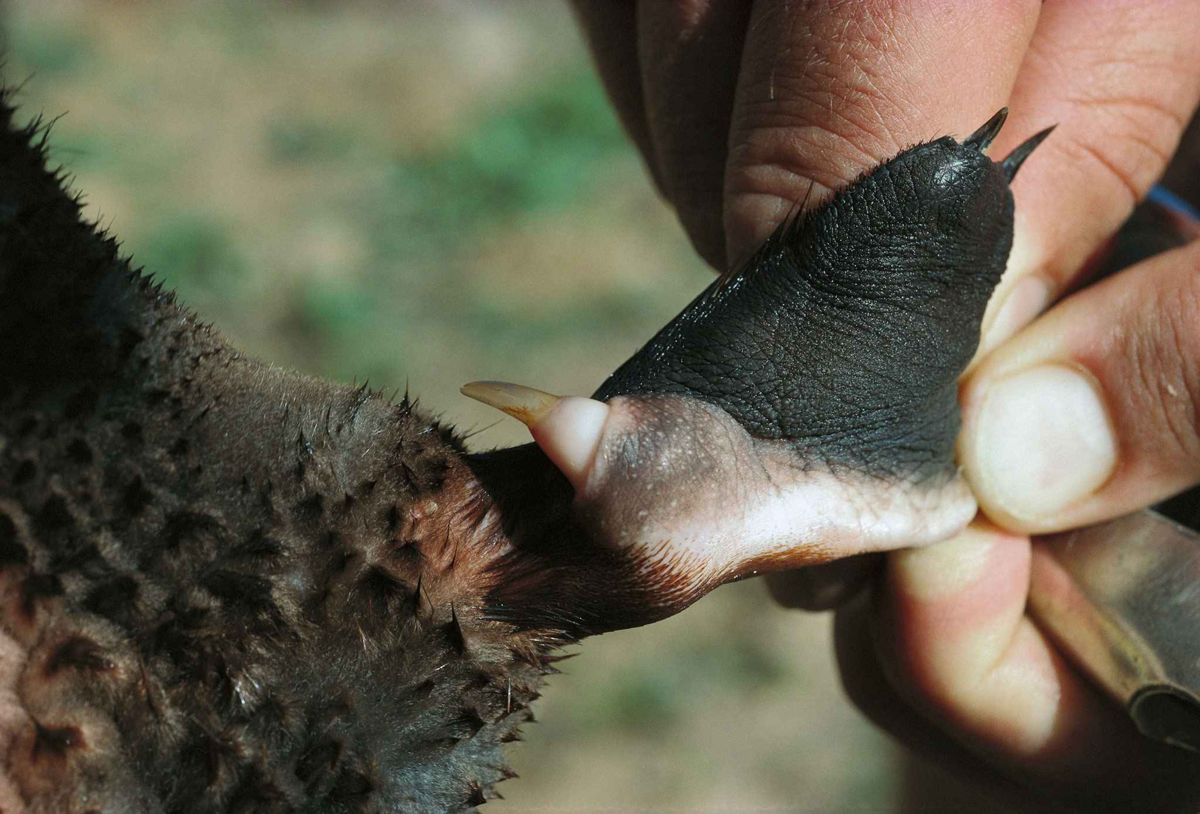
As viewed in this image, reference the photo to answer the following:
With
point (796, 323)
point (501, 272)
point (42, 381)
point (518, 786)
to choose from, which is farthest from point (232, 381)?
point (501, 272)

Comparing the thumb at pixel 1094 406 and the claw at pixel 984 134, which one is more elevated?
the claw at pixel 984 134

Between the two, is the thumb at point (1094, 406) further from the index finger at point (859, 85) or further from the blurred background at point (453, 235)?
the blurred background at point (453, 235)

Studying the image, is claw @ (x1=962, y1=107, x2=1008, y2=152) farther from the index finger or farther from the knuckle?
the knuckle

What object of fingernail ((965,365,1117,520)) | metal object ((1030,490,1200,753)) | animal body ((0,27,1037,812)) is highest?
animal body ((0,27,1037,812))

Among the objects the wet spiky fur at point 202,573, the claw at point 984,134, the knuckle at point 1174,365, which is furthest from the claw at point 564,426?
the knuckle at point 1174,365

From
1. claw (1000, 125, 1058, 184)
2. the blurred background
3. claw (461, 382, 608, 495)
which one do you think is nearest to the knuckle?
claw (1000, 125, 1058, 184)

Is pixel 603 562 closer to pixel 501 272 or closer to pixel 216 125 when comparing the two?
pixel 501 272
